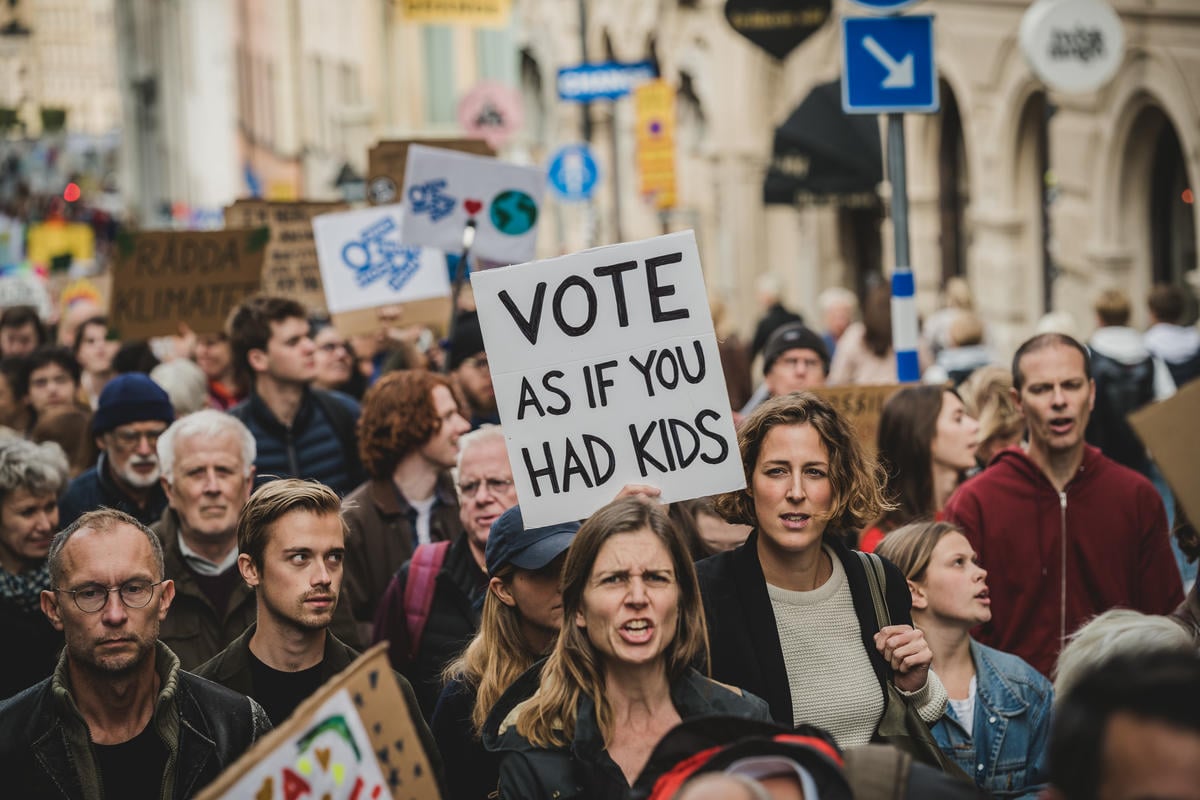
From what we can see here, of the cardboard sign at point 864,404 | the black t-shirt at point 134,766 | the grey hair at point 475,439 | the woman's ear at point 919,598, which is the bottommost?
the black t-shirt at point 134,766

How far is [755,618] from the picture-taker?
16.2ft

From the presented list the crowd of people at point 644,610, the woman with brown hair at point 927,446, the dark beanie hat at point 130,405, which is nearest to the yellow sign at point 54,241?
the dark beanie hat at point 130,405

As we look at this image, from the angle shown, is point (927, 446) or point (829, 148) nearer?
point (927, 446)

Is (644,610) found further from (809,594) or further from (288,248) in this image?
(288,248)

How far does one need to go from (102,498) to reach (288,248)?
469 cm

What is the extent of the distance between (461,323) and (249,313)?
1.25 m

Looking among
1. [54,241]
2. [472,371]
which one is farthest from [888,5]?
[54,241]

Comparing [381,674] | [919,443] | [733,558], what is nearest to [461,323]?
[919,443]

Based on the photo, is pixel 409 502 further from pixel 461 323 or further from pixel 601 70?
pixel 601 70

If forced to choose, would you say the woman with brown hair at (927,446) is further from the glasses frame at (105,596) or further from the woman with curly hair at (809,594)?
the glasses frame at (105,596)

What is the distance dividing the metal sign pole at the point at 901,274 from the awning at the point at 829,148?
10.5 m

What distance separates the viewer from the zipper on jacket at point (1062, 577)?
638cm

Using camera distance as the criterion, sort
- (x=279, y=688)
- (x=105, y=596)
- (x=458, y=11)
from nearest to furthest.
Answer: (x=105, y=596) → (x=279, y=688) → (x=458, y=11)

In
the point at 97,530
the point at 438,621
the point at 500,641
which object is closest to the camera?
the point at 97,530
